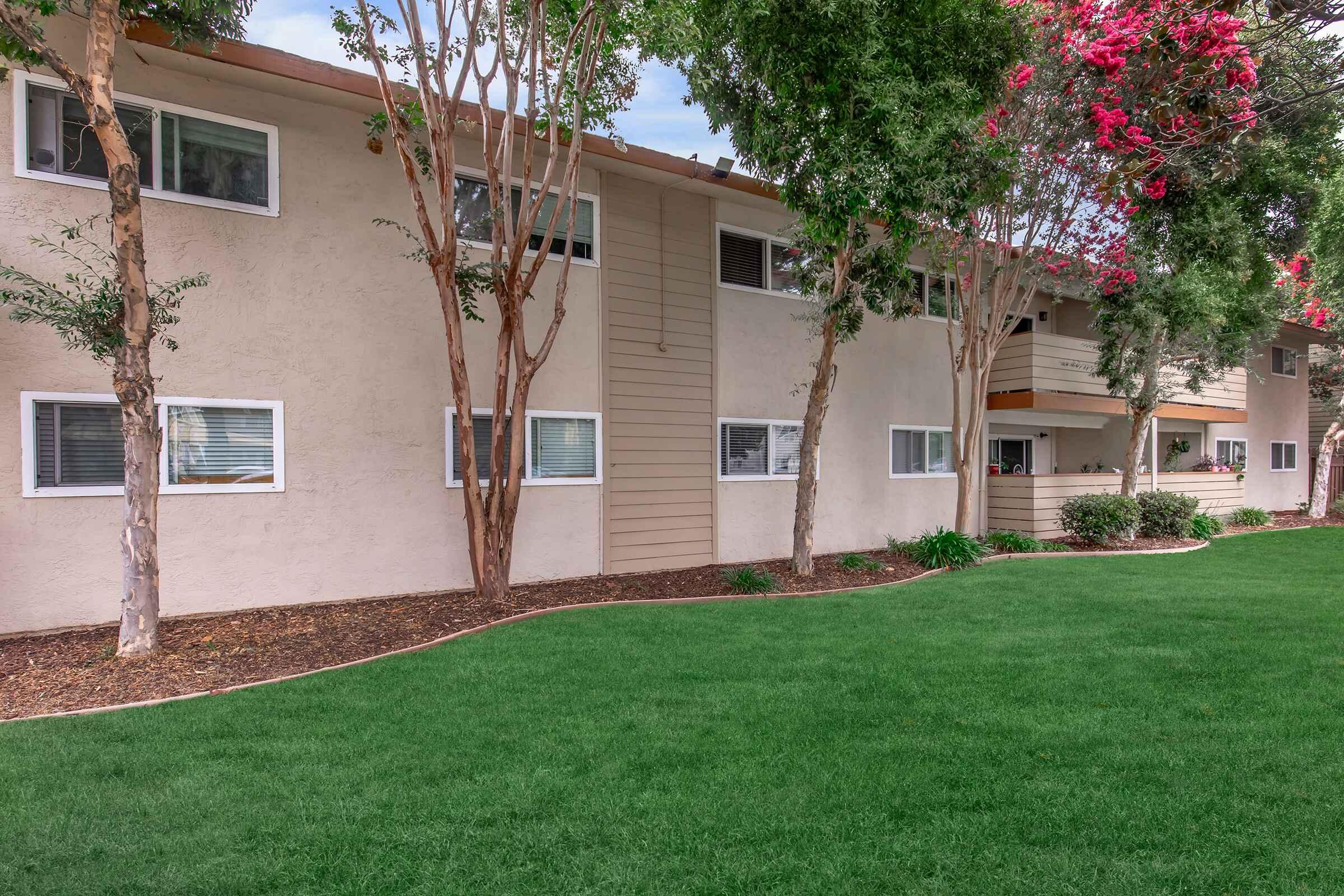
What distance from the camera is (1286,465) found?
70.2 feet

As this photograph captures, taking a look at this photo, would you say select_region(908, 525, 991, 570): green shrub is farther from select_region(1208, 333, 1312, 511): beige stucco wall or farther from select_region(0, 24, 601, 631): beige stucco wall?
select_region(1208, 333, 1312, 511): beige stucco wall

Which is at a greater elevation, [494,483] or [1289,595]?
[494,483]

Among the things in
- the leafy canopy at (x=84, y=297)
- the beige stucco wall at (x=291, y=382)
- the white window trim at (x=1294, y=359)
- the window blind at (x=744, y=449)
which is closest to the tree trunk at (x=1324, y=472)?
the white window trim at (x=1294, y=359)

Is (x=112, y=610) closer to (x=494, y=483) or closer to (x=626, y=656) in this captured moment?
(x=494, y=483)

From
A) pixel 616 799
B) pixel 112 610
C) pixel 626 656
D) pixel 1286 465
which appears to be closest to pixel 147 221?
pixel 112 610

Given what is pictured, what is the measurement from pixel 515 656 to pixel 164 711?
7.85 feet

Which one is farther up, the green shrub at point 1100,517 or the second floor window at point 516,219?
the second floor window at point 516,219

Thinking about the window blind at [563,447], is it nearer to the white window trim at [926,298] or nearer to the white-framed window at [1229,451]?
the white window trim at [926,298]

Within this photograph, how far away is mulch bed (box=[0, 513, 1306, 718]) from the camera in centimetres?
543

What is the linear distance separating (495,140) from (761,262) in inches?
182

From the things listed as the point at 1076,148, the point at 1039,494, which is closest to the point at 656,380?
the point at 1076,148

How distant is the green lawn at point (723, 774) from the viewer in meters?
2.97

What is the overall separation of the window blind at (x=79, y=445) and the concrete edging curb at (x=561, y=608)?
2914mm

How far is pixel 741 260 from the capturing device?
38.9ft
